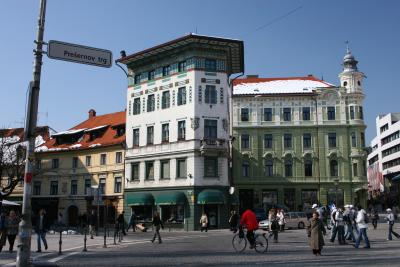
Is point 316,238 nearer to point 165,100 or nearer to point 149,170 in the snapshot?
point 149,170

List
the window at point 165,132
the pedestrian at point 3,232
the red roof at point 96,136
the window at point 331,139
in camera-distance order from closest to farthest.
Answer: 1. the pedestrian at point 3,232
2. the window at point 165,132
3. the red roof at point 96,136
4. the window at point 331,139

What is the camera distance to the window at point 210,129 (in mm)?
43000

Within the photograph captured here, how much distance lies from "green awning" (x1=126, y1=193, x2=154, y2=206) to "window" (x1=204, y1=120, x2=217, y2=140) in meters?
8.33

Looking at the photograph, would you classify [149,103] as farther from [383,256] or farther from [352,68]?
[383,256]

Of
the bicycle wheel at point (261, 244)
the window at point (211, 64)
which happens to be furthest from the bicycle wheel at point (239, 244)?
the window at point (211, 64)

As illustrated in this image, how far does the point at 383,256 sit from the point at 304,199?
42.3m

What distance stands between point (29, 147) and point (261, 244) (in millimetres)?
10839

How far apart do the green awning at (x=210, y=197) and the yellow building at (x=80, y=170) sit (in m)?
10.8

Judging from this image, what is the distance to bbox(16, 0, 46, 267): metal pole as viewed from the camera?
9961 millimetres

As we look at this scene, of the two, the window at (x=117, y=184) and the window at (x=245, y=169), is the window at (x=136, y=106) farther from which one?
the window at (x=245, y=169)

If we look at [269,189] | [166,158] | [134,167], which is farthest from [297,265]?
[269,189]

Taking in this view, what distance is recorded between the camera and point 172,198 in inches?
1667

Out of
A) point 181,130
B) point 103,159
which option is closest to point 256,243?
point 181,130

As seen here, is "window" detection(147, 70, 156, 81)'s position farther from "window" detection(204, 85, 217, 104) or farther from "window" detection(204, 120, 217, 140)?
"window" detection(204, 120, 217, 140)
